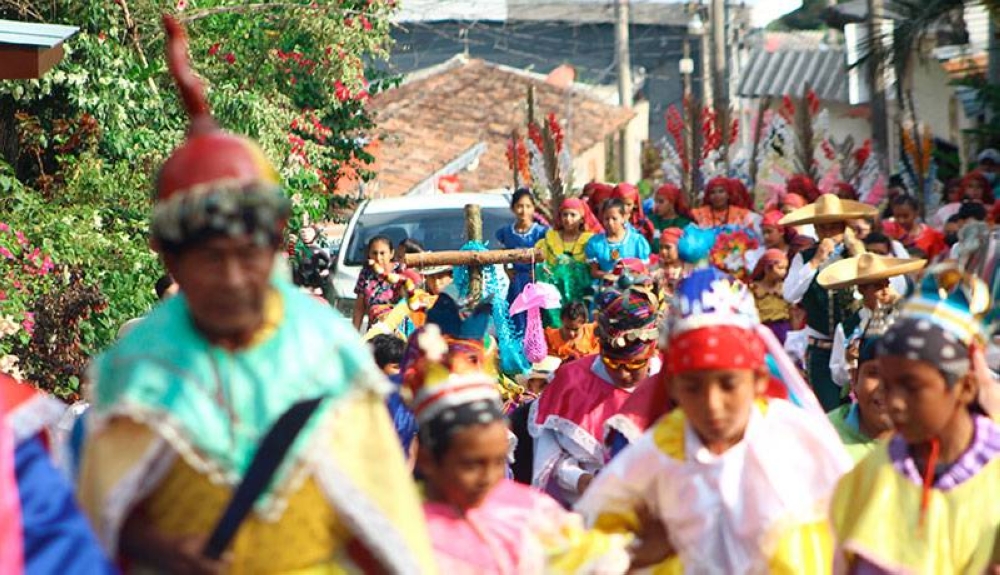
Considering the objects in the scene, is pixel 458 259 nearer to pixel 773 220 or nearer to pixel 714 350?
pixel 773 220

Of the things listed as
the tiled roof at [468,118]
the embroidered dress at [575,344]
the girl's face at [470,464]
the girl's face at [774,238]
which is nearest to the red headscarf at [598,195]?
the girl's face at [774,238]

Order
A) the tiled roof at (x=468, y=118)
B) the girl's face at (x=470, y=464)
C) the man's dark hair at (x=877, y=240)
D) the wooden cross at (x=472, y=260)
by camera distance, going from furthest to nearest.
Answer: the tiled roof at (x=468, y=118)
the man's dark hair at (x=877, y=240)
the wooden cross at (x=472, y=260)
the girl's face at (x=470, y=464)

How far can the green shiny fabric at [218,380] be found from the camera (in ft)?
14.0

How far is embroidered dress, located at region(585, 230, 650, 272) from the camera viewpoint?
15.8 metres

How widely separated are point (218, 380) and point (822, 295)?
28.2 ft

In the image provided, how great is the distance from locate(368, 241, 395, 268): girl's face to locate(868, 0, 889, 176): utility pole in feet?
34.3

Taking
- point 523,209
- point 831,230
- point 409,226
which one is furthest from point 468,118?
point 831,230

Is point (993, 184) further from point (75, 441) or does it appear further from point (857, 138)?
point (857, 138)

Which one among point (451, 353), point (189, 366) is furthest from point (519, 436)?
point (189, 366)

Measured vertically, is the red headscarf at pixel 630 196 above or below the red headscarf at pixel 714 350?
below

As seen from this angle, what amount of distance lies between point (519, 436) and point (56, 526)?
517 centimetres

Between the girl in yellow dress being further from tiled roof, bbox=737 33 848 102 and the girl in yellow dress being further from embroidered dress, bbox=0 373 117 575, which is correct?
tiled roof, bbox=737 33 848 102

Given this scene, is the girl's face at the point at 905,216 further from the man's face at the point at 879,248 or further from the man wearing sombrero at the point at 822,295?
the man's face at the point at 879,248

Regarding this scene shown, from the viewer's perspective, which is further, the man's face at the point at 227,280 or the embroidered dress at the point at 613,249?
the embroidered dress at the point at 613,249
